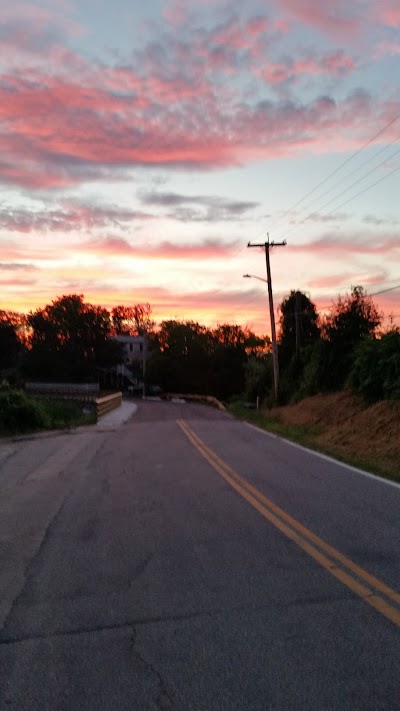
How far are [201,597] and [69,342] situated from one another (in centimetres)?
9060

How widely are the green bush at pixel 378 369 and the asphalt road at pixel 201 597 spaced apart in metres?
11.9

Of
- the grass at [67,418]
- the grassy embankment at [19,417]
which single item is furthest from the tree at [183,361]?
the grassy embankment at [19,417]

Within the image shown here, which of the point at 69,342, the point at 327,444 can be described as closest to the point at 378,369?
the point at 327,444

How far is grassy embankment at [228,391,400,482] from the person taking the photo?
1641cm

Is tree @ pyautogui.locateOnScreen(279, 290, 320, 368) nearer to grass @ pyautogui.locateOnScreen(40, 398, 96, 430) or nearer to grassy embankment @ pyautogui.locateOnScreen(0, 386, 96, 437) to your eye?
grass @ pyautogui.locateOnScreen(40, 398, 96, 430)

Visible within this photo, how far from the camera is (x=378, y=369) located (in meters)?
24.4

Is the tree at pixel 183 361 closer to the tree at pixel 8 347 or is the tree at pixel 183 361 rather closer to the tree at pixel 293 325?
the tree at pixel 8 347

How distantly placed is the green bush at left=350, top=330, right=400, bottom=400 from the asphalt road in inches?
467

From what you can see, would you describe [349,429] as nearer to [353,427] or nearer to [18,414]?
[353,427]

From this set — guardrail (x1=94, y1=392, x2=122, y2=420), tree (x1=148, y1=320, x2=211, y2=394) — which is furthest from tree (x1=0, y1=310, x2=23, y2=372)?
guardrail (x1=94, y1=392, x2=122, y2=420)

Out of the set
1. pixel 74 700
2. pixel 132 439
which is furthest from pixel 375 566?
pixel 132 439

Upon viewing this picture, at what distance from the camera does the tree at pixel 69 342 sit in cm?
9056

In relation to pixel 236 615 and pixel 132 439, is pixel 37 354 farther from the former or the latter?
pixel 236 615

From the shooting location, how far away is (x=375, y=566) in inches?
256
